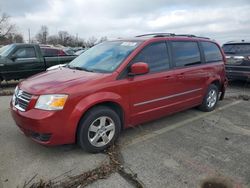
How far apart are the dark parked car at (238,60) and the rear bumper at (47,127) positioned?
22.8 ft

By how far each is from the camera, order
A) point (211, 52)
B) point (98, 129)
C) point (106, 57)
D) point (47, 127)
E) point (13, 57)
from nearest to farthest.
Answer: point (47, 127) < point (98, 129) < point (106, 57) < point (211, 52) < point (13, 57)

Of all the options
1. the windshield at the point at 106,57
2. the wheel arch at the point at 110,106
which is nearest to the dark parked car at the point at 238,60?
the windshield at the point at 106,57

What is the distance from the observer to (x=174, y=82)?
486 cm

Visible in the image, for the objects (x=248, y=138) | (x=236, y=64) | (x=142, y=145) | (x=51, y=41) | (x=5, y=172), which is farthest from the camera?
(x=51, y=41)

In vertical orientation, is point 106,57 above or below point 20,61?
above

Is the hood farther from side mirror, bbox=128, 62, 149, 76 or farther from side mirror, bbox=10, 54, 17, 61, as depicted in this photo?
side mirror, bbox=10, 54, 17, 61

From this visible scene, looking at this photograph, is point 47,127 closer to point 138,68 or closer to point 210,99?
point 138,68

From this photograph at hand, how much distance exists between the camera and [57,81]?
377cm

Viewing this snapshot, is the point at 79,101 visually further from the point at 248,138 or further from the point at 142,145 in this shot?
the point at 248,138

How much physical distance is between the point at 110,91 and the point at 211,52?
326cm

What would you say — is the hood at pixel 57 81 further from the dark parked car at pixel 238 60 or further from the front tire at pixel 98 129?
the dark parked car at pixel 238 60

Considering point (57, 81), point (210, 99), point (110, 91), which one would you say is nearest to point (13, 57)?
point (57, 81)

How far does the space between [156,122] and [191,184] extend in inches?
87.5

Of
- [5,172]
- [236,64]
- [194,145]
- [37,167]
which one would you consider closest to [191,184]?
[194,145]
